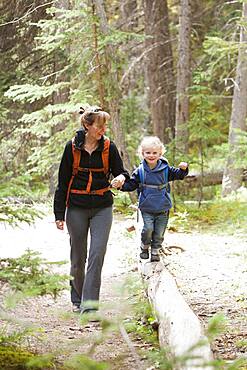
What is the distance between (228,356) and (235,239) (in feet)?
19.2

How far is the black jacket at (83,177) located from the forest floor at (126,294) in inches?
32.2

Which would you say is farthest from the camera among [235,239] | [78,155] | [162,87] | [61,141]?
[162,87]

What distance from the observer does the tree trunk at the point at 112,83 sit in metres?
11.7

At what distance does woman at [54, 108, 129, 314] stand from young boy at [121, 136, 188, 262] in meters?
0.68

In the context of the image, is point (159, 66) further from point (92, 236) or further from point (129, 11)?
point (92, 236)

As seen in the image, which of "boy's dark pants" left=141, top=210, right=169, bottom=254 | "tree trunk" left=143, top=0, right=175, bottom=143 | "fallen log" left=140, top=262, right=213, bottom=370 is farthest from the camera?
"tree trunk" left=143, top=0, right=175, bottom=143

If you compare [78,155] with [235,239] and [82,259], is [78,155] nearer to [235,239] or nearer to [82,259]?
[82,259]

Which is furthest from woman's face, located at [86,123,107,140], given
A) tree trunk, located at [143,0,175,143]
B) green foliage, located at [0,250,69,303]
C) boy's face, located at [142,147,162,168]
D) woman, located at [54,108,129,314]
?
tree trunk, located at [143,0,175,143]

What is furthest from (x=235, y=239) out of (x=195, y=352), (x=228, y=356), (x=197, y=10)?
(x=197, y=10)

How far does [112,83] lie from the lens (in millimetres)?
12367

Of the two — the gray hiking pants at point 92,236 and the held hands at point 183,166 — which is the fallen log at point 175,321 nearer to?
the gray hiking pants at point 92,236

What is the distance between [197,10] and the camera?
20.7m

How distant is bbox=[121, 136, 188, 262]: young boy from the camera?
700 centimetres

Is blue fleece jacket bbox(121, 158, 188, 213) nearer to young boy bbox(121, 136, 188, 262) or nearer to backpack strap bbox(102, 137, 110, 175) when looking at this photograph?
young boy bbox(121, 136, 188, 262)
